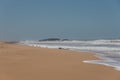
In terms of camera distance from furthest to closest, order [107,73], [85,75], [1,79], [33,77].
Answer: [107,73] → [85,75] → [33,77] → [1,79]

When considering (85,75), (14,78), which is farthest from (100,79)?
(14,78)

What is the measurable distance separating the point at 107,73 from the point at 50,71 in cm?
109

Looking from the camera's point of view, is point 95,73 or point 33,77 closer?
point 33,77

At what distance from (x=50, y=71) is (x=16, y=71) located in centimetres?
63

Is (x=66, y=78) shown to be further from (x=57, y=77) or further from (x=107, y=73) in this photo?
(x=107, y=73)

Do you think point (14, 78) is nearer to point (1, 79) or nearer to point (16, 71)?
point (1, 79)

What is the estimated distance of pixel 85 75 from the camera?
194 inches

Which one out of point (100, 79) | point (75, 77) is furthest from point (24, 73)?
point (100, 79)

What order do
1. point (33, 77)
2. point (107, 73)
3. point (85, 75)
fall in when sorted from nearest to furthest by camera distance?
point (33, 77), point (85, 75), point (107, 73)

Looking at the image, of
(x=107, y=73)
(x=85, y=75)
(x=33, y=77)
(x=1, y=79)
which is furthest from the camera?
(x=107, y=73)

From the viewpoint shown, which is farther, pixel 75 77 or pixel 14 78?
pixel 75 77

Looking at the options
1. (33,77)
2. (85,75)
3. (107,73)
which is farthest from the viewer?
(107,73)

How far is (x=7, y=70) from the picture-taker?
4992 millimetres

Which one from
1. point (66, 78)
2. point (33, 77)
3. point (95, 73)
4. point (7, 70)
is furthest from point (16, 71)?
point (95, 73)
